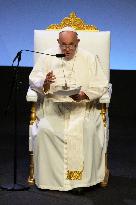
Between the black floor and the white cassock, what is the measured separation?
6.7 inches

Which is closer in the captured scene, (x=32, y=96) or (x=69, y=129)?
(x=69, y=129)

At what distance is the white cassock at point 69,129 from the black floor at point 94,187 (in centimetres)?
17

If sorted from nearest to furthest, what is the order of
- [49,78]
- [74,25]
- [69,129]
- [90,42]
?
[49,78] → [69,129] → [90,42] → [74,25]

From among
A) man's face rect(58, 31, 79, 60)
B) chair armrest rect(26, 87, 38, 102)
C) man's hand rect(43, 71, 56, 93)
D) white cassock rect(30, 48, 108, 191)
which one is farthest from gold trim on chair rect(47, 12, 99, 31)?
man's hand rect(43, 71, 56, 93)

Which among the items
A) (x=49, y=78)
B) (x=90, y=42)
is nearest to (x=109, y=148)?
(x=90, y=42)

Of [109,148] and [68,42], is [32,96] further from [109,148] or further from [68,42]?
[109,148]

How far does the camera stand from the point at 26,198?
206 inches

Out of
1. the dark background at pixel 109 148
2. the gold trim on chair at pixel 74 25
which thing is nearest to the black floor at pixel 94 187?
the dark background at pixel 109 148

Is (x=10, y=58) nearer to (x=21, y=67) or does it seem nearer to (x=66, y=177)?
(x=21, y=67)

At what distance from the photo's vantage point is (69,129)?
5594 millimetres

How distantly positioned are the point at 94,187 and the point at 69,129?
0.64m

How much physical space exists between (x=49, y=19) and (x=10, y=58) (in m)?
0.90

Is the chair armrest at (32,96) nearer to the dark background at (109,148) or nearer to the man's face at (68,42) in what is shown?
the dark background at (109,148)

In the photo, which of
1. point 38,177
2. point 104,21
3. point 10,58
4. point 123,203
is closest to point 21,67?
point 10,58
